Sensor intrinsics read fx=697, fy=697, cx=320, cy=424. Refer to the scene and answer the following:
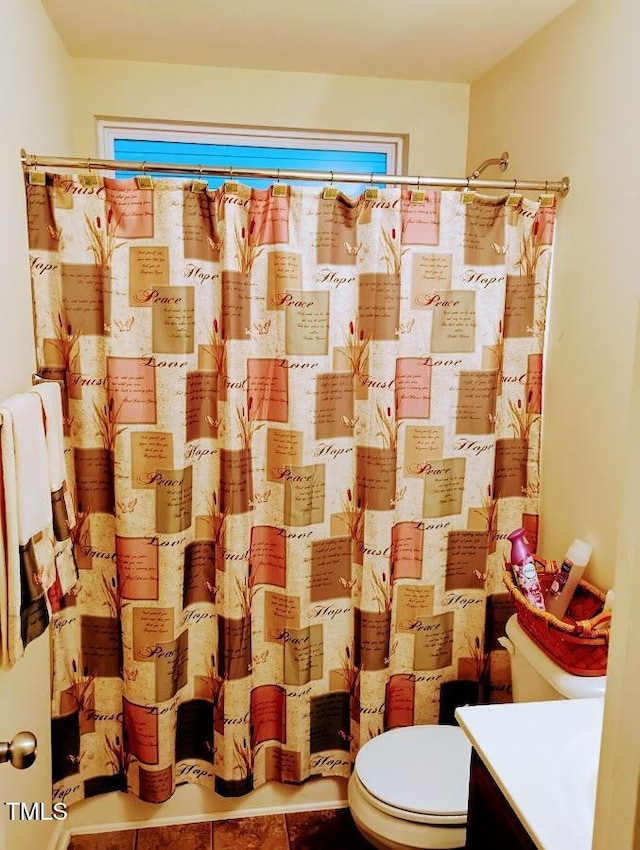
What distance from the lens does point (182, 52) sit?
2.21m

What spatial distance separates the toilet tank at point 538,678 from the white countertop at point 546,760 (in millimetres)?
107

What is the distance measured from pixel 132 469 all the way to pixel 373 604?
82 centimetres

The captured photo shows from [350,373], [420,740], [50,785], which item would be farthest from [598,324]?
[50,785]

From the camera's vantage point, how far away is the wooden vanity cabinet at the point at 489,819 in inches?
46.1

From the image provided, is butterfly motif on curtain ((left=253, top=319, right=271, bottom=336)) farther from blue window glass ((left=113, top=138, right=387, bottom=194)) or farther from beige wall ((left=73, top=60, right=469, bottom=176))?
beige wall ((left=73, top=60, right=469, bottom=176))

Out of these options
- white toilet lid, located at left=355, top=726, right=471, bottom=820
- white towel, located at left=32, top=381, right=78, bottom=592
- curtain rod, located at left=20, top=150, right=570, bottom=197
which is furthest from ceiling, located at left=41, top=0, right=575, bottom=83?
white toilet lid, located at left=355, top=726, right=471, bottom=820

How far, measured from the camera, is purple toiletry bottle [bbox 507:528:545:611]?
5.86 feet

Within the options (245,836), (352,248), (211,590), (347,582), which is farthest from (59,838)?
(352,248)

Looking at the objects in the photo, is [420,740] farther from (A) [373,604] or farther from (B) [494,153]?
(B) [494,153]

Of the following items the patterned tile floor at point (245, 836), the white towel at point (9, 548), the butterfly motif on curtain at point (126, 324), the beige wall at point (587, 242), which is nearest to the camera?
the white towel at point (9, 548)

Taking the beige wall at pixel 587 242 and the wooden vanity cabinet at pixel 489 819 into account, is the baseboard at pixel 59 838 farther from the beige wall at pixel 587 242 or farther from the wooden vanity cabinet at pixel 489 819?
the beige wall at pixel 587 242

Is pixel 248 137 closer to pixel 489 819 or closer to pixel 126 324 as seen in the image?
pixel 126 324

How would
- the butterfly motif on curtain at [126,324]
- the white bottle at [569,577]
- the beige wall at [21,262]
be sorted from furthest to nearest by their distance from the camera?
the butterfly motif on curtain at [126,324] < the white bottle at [569,577] < the beige wall at [21,262]

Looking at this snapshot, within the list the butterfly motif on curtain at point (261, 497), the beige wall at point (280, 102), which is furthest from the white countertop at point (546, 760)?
the beige wall at point (280, 102)
